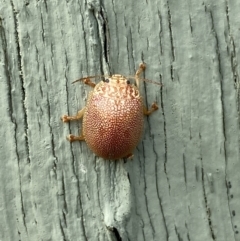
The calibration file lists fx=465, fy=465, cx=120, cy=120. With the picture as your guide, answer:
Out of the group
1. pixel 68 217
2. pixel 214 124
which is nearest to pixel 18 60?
pixel 68 217

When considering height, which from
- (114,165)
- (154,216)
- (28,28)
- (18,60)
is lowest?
(154,216)

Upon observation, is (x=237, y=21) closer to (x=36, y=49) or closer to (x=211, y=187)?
(x=211, y=187)

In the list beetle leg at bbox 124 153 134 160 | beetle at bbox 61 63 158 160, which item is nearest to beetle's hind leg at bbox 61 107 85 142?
beetle at bbox 61 63 158 160

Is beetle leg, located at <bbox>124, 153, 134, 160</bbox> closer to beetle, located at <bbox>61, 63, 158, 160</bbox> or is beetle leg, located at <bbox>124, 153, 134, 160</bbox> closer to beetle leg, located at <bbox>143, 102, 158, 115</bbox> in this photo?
beetle, located at <bbox>61, 63, 158, 160</bbox>

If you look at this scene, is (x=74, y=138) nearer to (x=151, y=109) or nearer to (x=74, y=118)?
(x=74, y=118)

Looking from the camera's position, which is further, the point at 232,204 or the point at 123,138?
the point at 232,204


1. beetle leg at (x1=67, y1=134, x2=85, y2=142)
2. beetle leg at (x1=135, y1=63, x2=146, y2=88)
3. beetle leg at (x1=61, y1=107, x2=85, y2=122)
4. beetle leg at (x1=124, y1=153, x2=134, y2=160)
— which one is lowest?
beetle leg at (x1=124, y1=153, x2=134, y2=160)

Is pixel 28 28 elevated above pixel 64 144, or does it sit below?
above
